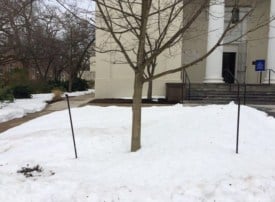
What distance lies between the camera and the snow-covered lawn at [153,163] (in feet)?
19.2

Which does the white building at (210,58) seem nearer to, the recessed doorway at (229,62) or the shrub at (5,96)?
the recessed doorway at (229,62)

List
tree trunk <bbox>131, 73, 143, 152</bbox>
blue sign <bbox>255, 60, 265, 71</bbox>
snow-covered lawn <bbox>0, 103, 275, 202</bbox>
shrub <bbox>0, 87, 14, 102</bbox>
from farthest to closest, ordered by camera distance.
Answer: blue sign <bbox>255, 60, 265, 71</bbox>
shrub <bbox>0, 87, 14, 102</bbox>
tree trunk <bbox>131, 73, 143, 152</bbox>
snow-covered lawn <bbox>0, 103, 275, 202</bbox>

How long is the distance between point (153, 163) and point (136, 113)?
4.09 ft

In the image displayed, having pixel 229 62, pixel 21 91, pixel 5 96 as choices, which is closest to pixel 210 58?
pixel 229 62

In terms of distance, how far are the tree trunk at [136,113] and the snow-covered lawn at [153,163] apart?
0.24 m

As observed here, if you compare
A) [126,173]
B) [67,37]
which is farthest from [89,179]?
[67,37]

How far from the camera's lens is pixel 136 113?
26.2ft

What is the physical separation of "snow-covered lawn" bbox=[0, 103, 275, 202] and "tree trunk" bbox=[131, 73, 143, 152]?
245 mm

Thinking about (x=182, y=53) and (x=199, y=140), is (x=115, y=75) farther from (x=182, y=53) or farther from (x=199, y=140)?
(x=199, y=140)

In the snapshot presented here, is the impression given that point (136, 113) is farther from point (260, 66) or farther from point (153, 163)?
point (260, 66)

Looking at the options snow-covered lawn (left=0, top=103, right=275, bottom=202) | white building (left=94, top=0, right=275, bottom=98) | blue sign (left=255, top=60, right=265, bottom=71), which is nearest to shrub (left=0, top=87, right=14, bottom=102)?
white building (left=94, top=0, right=275, bottom=98)

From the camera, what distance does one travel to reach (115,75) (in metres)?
25.5

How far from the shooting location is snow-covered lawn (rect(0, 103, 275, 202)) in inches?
231

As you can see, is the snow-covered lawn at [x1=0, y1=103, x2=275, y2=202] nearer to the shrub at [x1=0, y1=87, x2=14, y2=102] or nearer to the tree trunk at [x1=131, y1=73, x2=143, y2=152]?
the tree trunk at [x1=131, y1=73, x2=143, y2=152]
